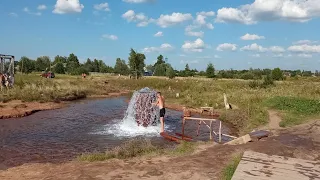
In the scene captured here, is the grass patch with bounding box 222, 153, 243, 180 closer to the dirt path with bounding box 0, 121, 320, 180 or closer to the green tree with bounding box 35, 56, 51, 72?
the dirt path with bounding box 0, 121, 320, 180

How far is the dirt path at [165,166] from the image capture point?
8.35m

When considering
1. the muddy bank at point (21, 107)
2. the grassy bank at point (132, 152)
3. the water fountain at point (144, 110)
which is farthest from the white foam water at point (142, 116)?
the muddy bank at point (21, 107)

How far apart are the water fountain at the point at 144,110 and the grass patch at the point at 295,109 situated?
22.6 feet

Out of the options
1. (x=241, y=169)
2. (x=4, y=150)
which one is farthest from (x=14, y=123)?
(x=241, y=169)

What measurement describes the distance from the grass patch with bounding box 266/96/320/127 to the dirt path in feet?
17.7

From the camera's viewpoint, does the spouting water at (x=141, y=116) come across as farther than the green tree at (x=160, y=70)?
No

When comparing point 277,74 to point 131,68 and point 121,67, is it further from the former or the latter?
point 121,67

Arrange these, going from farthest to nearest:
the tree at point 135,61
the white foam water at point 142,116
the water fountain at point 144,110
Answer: the tree at point 135,61, the water fountain at point 144,110, the white foam water at point 142,116

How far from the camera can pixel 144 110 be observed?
60.1 feet

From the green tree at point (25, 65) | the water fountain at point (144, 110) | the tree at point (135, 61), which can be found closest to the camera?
the water fountain at point (144, 110)

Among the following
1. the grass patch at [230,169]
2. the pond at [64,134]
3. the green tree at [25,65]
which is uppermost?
the green tree at [25,65]

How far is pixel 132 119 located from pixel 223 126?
565 centimetres

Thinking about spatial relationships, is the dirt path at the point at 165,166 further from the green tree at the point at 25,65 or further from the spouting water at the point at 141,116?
the green tree at the point at 25,65

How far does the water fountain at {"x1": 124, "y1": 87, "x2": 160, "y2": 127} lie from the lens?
18281mm
